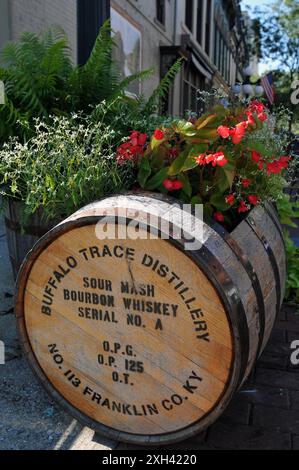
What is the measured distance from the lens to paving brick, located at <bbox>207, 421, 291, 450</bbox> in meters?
2.35

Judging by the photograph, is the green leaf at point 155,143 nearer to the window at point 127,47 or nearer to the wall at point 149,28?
the window at point 127,47

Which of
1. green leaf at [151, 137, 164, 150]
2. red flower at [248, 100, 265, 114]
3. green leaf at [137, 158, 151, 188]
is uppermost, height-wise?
red flower at [248, 100, 265, 114]

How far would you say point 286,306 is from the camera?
4227 millimetres

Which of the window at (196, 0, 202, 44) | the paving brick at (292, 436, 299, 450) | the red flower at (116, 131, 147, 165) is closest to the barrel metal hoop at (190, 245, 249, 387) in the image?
the paving brick at (292, 436, 299, 450)

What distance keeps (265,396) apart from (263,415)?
0.20 m

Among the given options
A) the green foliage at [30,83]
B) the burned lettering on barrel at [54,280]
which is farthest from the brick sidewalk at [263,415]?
the green foliage at [30,83]

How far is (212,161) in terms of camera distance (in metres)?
2.25

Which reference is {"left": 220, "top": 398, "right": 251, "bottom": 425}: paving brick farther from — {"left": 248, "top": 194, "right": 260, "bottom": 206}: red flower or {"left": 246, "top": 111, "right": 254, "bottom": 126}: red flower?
{"left": 246, "top": 111, "right": 254, "bottom": 126}: red flower

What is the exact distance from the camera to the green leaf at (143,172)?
96.5 inches

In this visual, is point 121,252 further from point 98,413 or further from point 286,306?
point 286,306

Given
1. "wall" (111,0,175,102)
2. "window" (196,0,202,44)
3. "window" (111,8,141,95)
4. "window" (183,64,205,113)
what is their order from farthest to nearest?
"window" (196,0,202,44)
"window" (183,64,205,113)
"wall" (111,0,175,102)
"window" (111,8,141,95)

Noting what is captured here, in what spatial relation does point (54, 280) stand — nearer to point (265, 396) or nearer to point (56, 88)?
point (265, 396)

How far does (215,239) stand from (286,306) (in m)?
2.43

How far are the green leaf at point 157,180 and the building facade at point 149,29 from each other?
1951 mm
